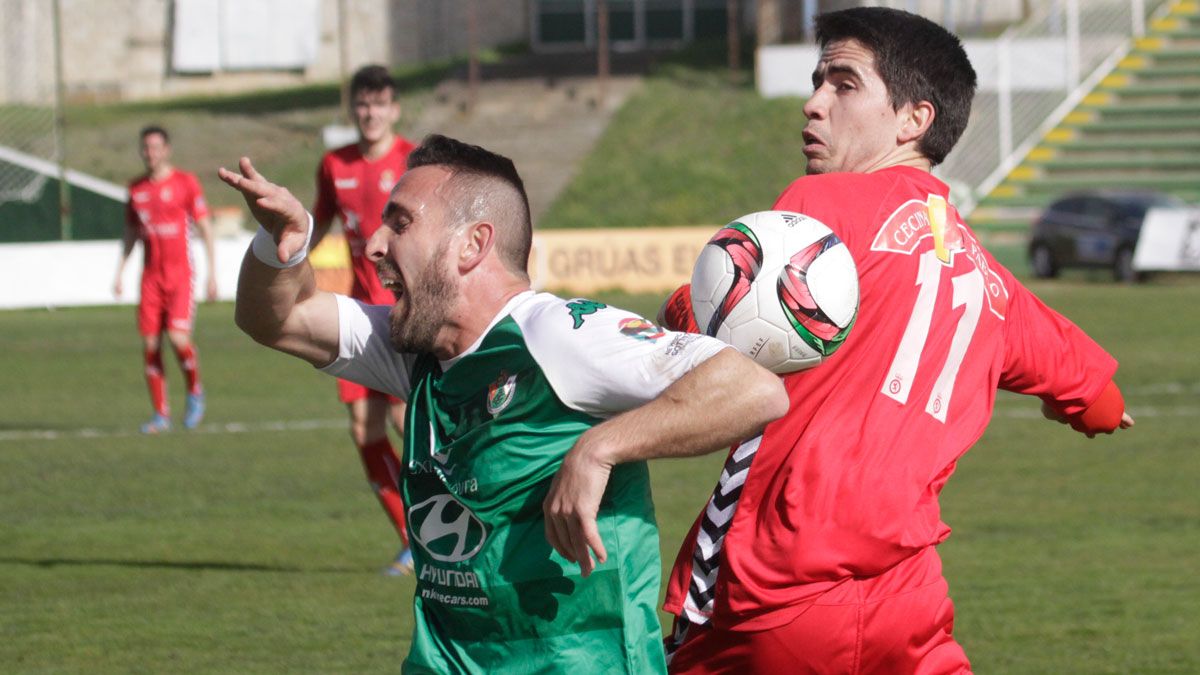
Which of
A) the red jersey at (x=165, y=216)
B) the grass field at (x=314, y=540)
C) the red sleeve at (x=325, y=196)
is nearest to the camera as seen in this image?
the grass field at (x=314, y=540)

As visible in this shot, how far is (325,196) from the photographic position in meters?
9.03

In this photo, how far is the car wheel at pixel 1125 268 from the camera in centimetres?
2909

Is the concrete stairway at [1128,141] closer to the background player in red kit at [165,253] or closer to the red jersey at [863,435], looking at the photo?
the background player in red kit at [165,253]

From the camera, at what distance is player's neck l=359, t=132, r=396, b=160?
351 inches

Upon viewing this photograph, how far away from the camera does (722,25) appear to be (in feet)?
156

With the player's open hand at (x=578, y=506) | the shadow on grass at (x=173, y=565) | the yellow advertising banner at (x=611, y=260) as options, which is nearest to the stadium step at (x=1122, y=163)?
the yellow advertising banner at (x=611, y=260)

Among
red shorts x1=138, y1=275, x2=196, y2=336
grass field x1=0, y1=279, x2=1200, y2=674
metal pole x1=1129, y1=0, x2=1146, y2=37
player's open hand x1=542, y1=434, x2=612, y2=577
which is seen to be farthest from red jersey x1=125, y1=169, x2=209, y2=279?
metal pole x1=1129, y1=0, x2=1146, y2=37

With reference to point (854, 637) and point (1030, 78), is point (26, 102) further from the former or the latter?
point (854, 637)

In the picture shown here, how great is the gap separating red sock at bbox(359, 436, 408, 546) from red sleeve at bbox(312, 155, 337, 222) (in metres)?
1.32

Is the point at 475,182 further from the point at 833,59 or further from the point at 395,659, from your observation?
the point at 395,659

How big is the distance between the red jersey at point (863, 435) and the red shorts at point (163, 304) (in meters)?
Result: 11.4

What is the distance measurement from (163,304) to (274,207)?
11.5 meters

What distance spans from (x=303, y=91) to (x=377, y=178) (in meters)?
38.0

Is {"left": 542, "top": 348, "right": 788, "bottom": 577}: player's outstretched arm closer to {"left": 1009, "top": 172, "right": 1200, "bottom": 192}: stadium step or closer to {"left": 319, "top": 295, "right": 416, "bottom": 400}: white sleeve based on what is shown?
{"left": 319, "top": 295, "right": 416, "bottom": 400}: white sleeve
